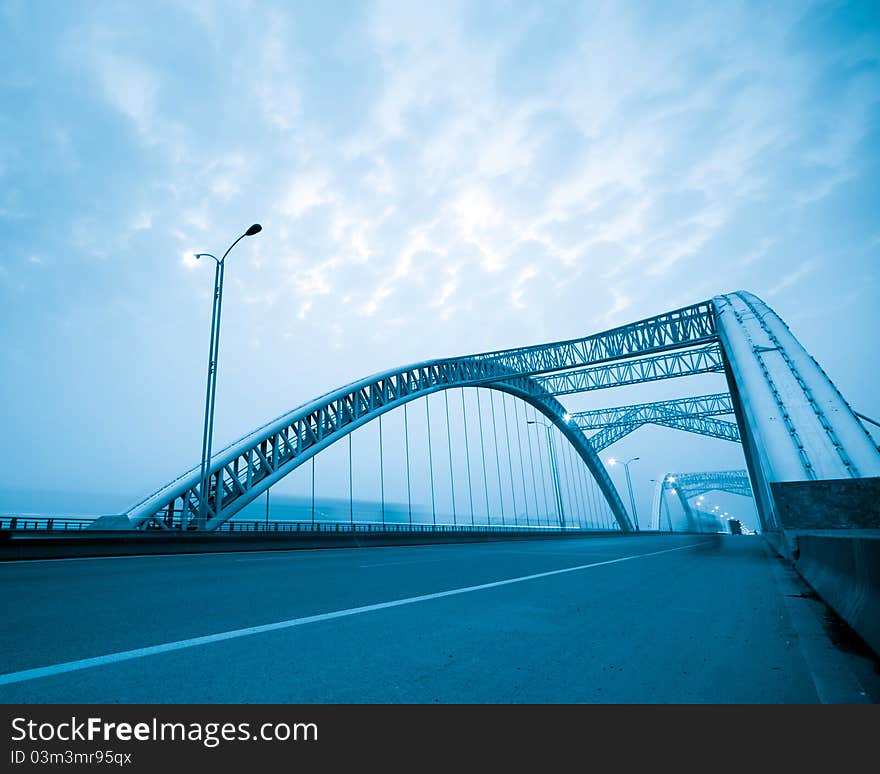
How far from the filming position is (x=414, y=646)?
10.5 feet

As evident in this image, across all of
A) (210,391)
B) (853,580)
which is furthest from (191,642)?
(210,391)

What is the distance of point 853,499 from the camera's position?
36.2 ft

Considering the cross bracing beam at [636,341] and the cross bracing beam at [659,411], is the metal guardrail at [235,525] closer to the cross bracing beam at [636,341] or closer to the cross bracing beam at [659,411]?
the cross bracing beam at [636,341]

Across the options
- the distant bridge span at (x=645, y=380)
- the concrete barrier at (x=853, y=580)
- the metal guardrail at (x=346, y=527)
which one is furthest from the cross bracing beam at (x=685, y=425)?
the concrete barrier at (x=853, y=580)

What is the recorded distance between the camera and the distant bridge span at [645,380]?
17.0 meters

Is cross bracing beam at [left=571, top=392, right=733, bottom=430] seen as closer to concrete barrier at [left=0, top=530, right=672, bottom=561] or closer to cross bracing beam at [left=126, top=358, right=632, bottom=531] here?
cross bracing beam at [left=126, top=358, right=632, bottom=531]

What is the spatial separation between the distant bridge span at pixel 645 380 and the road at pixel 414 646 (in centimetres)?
1090

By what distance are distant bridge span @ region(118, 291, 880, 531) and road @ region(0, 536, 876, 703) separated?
35.8ft

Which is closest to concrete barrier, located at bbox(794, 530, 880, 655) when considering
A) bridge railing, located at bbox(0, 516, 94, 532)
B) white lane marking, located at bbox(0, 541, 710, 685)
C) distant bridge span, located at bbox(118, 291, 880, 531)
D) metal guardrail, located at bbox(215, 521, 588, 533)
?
white lane marking, located at bbox(0, 541, 710, 685)

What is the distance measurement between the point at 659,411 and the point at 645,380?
24214 millimetres

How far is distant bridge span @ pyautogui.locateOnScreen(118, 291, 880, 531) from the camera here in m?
17.0

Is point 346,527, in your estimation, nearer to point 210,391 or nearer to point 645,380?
point 210,391

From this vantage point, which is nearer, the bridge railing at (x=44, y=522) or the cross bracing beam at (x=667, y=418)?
the bridge railing at (x=44, y=522)

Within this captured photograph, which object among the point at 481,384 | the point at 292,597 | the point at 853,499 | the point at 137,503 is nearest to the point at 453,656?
the point at 292,597
